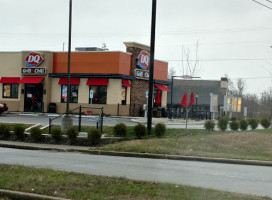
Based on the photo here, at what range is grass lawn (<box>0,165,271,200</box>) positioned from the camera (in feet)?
24.0

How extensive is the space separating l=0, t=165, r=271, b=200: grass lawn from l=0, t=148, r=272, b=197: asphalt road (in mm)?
1234

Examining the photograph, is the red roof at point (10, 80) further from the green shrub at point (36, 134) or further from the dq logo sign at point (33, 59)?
the green shrub at point (36, 134)

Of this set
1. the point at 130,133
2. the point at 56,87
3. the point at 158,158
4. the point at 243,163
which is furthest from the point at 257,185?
the point at 56,87

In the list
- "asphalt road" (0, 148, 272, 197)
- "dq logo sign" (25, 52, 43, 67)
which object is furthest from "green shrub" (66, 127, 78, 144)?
"dq logo sign" (25, 52, 43, 67)

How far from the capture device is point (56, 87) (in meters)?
39.0

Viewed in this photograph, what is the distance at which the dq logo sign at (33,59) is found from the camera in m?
38.9

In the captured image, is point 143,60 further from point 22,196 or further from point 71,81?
point 22,196

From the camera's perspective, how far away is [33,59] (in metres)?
39.0

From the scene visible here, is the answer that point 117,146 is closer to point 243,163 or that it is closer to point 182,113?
point 243,163

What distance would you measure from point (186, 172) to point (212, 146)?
20.8 feet

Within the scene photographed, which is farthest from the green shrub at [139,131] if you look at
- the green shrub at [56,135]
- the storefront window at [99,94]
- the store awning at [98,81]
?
the storefront window at [99,94]

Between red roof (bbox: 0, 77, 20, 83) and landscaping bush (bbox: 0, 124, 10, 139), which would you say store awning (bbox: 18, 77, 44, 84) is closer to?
red roof (bbox: 0, 77, 20, 83)

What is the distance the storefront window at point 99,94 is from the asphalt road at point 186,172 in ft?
76.7

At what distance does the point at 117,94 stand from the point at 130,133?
51.6 feet
